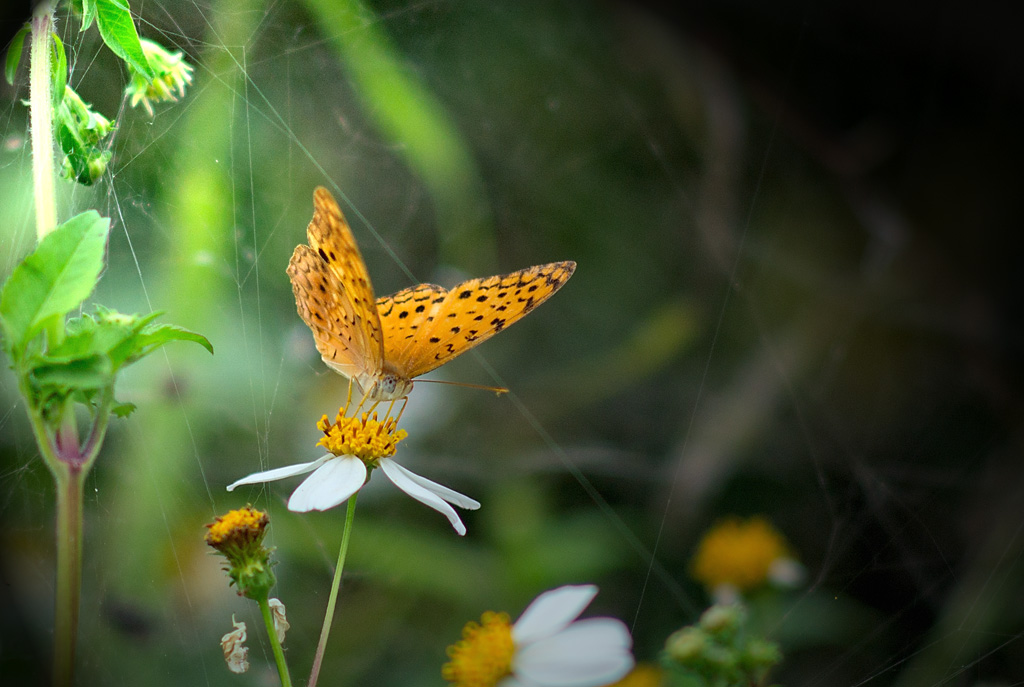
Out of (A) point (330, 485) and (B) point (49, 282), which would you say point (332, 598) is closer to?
(A) point (330, 485)

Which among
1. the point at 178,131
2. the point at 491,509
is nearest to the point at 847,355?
the point at 491,509

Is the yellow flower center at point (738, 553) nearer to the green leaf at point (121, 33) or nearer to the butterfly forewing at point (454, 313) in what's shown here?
the butterfly forewing at point (454, 313)

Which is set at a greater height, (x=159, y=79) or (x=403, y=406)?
(x=159, y=79)

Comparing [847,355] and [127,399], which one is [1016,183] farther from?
[127,399]

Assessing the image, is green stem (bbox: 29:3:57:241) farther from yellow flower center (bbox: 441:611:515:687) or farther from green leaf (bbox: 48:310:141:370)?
yellow flower center (bbox: 441:611:515:687)

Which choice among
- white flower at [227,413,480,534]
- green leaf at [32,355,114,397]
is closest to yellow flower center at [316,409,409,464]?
white flower at [227,413,480,534]

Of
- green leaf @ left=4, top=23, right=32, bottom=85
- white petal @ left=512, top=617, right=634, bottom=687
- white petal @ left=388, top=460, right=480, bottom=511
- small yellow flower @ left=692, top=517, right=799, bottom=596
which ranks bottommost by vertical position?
small yellow flower @ left=692, top=517, right=799, bottom=596

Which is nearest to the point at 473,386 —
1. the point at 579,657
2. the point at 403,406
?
the point at 403,406
